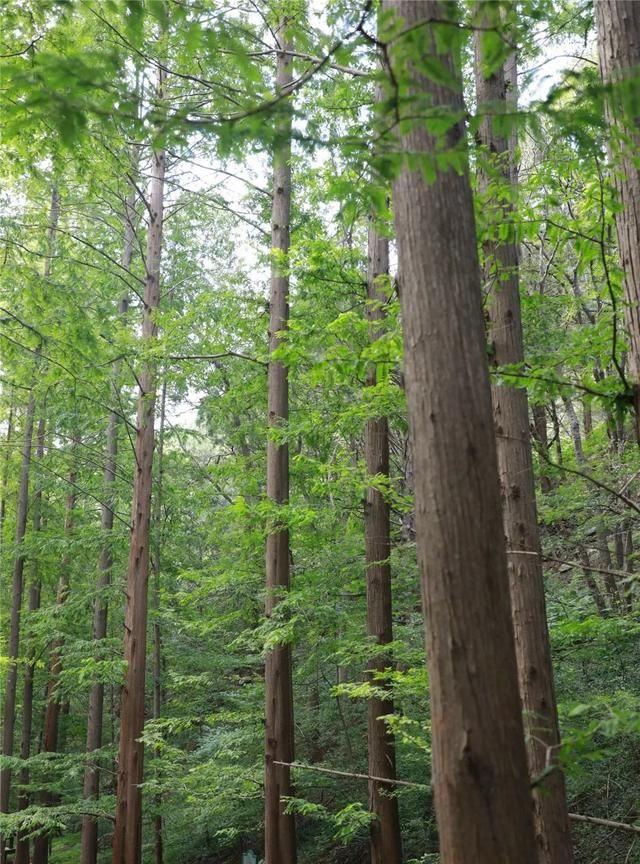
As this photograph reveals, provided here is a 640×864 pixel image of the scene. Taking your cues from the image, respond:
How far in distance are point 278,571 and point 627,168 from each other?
6488mm

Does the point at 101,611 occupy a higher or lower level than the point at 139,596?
lower

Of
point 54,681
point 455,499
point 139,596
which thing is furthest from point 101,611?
point 455,499

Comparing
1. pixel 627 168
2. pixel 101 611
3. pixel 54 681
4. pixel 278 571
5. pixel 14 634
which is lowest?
pixel 54 681

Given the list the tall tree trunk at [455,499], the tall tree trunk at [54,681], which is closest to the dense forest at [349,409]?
the tall tree trunk at [455,499]

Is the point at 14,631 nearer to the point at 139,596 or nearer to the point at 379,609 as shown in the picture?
the point at 139,596

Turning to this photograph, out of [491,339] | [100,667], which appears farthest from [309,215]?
[100,667]

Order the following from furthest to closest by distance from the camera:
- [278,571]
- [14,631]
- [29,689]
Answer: [29,689] → [14,631] → [278,571]

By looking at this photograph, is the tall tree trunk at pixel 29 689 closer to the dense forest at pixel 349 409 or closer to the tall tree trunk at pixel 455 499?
the dense forest at pixel 349 409

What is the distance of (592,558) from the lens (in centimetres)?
1384

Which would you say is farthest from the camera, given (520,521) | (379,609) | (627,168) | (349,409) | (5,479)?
(5,479)

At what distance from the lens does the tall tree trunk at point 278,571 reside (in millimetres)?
8250

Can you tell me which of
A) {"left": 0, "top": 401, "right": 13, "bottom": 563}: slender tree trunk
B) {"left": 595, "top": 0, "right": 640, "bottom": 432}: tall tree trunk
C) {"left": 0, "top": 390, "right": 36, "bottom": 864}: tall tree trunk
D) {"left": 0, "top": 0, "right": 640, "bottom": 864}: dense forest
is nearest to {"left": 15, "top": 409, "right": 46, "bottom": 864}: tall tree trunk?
{"left": 0, "top": 0, "right": 640, "bottom": 864}: dense forest

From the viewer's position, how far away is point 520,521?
4.62m

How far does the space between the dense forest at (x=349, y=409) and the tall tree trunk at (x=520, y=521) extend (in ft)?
0.07
